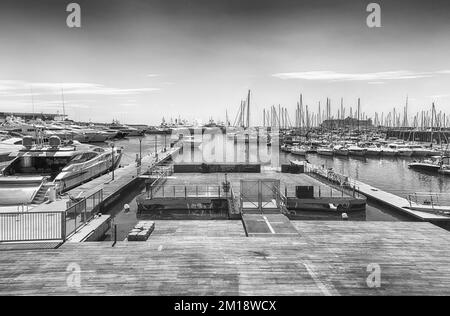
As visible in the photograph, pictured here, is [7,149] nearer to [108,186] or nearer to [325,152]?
[108,186]

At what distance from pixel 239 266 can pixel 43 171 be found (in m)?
27.7

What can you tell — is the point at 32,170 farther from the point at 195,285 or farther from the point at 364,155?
the point at 364,155

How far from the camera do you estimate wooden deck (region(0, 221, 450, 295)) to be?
9594mm

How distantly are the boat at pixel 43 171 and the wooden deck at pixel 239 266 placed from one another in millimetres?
13427

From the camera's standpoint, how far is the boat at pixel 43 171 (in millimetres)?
24017

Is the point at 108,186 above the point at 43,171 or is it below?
below

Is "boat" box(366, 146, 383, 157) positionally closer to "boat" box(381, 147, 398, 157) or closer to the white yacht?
"boat" box(381, 147, 398, 157)

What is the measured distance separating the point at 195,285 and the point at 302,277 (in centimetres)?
320

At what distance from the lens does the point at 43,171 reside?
106 feet

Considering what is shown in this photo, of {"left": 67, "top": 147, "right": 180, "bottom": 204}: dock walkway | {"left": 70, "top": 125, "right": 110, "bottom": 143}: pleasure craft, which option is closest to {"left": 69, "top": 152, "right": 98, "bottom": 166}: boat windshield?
{"left": 67, "top": 147, "right": 180, "bottom": 204}: dock walkway

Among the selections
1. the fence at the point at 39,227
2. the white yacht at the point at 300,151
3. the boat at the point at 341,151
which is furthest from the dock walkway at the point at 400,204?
the white yacht at the point at 300,151

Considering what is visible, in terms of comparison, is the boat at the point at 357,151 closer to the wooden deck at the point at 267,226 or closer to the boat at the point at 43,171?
the boat at the point at 43,171

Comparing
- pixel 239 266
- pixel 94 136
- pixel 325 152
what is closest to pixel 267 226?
pixel 239 266

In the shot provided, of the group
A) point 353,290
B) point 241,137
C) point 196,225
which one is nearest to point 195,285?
point 353,290
